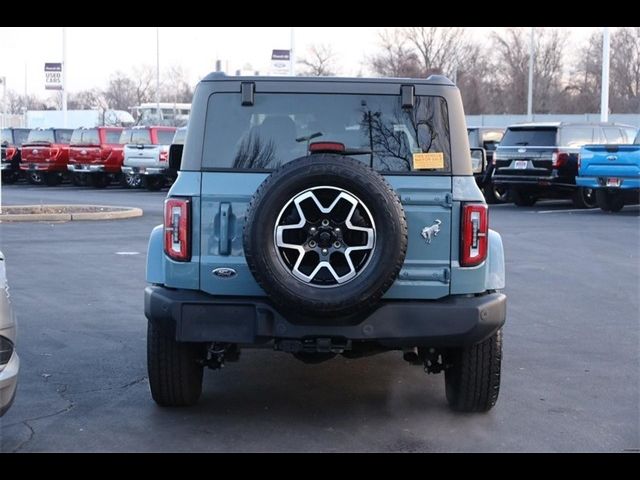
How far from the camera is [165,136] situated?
29406mm

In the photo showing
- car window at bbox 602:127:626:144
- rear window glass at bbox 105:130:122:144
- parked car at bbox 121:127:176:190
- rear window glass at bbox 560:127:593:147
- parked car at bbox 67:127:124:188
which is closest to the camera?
rear window glass at bbox 560:127:593:147

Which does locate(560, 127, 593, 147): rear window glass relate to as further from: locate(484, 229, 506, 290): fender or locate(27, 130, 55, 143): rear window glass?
locate(27, 130, 55, 143): rear window glass

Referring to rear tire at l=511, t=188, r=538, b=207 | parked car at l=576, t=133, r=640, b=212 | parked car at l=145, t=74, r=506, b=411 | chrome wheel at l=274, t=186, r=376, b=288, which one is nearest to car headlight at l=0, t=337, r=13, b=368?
parked car at l=145, t=74, r=506, b=411

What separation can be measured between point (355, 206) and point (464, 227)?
74 cm

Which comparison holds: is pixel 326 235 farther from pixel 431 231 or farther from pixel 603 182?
pixel 603 182

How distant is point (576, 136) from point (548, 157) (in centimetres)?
89

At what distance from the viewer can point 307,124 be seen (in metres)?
5.78

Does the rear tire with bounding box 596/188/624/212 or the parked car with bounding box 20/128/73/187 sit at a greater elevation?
the parked car with bounding box 20/128/73/187

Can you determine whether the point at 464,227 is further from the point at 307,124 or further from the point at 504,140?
the point at 504,140

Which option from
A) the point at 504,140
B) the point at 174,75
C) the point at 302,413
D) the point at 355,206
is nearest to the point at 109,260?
the point at 302,413

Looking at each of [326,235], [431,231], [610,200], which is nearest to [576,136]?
[610,200]

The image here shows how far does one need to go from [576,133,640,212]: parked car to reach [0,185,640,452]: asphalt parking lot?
28.3 feet

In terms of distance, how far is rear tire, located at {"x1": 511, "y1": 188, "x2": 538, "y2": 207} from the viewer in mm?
Result: 22766

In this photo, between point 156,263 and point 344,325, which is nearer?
point 344,325
